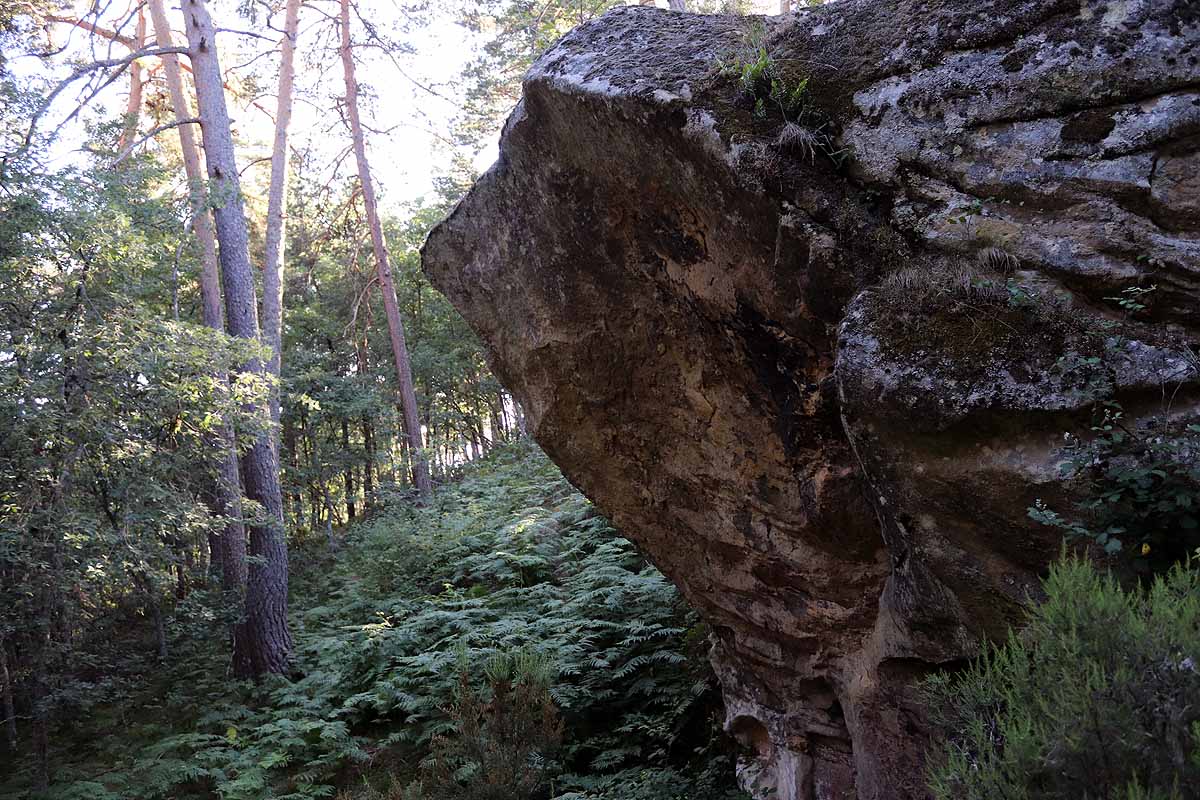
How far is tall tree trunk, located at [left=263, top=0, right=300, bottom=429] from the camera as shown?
13.4 meters

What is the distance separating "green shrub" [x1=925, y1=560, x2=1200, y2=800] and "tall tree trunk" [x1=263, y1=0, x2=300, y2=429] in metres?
12.8

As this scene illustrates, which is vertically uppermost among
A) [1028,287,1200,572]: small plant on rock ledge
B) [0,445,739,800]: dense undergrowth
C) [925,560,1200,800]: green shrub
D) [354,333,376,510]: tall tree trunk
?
[354,333,376,510]: tall tree trunk

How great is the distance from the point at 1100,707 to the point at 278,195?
14327 millimetres

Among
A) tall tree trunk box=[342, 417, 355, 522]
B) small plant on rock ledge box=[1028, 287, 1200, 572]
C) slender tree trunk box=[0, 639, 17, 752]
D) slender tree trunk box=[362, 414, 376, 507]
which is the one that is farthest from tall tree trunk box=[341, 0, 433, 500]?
small plant on rock ledge box=[1028, 287, 1200, 572]

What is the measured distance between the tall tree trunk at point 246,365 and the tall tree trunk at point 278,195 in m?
2.34

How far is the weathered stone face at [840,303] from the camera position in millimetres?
2879

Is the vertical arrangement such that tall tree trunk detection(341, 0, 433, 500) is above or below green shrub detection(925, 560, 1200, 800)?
above

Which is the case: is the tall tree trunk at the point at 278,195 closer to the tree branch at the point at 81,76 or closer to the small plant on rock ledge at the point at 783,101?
the tree branch at the point at 81,76

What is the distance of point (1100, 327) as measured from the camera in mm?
2809

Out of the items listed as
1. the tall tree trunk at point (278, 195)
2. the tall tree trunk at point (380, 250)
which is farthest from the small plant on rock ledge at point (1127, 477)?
the tall tree trunk at point (380, 250)

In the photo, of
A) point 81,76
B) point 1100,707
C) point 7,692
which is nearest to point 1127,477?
point 1100,707

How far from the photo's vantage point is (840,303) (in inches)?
137

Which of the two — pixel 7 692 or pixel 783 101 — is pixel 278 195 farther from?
pixel 783 101

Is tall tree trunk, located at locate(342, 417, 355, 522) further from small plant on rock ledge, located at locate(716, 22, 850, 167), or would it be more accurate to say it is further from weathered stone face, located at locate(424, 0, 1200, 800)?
small plant on rock ledge, located at locate(716, 22, 850, 167)
